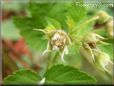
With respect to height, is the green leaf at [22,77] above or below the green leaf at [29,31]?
below

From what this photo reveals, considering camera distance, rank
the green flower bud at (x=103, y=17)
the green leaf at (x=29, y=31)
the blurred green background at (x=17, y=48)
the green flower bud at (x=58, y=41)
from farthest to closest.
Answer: the blurred green background at (x=17, y=48)
the green leaf at (x=29, y=31)
the green flower bud at (x=103, y=17)
the green flower bud at (x=58, y=41)

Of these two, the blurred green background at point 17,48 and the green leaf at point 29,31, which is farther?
the blurred green background at point 17,48

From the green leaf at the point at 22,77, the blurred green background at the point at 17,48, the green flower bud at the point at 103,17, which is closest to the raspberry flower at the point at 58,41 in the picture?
the green leaf at the point at 22,77

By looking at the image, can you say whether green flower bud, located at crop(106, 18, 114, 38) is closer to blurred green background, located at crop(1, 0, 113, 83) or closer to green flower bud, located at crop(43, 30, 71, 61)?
green flower bud, located at crop(43, 30, 71, 61)

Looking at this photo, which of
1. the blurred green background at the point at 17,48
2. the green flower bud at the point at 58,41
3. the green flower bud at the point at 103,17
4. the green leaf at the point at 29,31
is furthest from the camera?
the blurred green background at the point at 17,48

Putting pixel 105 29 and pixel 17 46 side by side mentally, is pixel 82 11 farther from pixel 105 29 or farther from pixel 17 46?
pixel 17 46

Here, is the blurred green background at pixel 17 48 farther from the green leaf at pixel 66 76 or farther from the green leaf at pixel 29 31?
the green leaf at pixel 66 76
